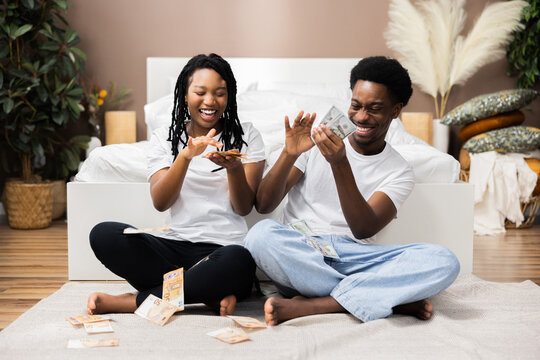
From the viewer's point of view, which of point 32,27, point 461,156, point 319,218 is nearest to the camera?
point 319,218

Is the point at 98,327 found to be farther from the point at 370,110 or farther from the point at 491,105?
the point at 491,105

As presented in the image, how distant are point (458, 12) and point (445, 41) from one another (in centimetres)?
21

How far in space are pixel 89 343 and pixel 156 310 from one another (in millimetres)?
247

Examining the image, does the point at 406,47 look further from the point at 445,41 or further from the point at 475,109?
the point at 475,109

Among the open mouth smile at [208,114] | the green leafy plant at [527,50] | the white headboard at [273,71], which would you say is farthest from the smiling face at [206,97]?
the green leafy plant at [527,50]

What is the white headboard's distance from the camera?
12.9ft

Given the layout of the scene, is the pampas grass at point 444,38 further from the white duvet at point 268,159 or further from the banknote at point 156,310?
the banknote at point 156,310

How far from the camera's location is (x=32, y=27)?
3496mm

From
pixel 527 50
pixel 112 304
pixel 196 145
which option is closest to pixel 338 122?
pixel 196 145

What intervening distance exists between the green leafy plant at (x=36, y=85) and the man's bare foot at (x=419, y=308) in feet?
8.10

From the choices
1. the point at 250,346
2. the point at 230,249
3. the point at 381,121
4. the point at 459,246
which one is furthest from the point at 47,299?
the point at 459,246

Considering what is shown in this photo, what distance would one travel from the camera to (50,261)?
105 inches

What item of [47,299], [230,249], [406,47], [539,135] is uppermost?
[406,47]

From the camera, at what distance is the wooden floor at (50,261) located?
2.14 metres
